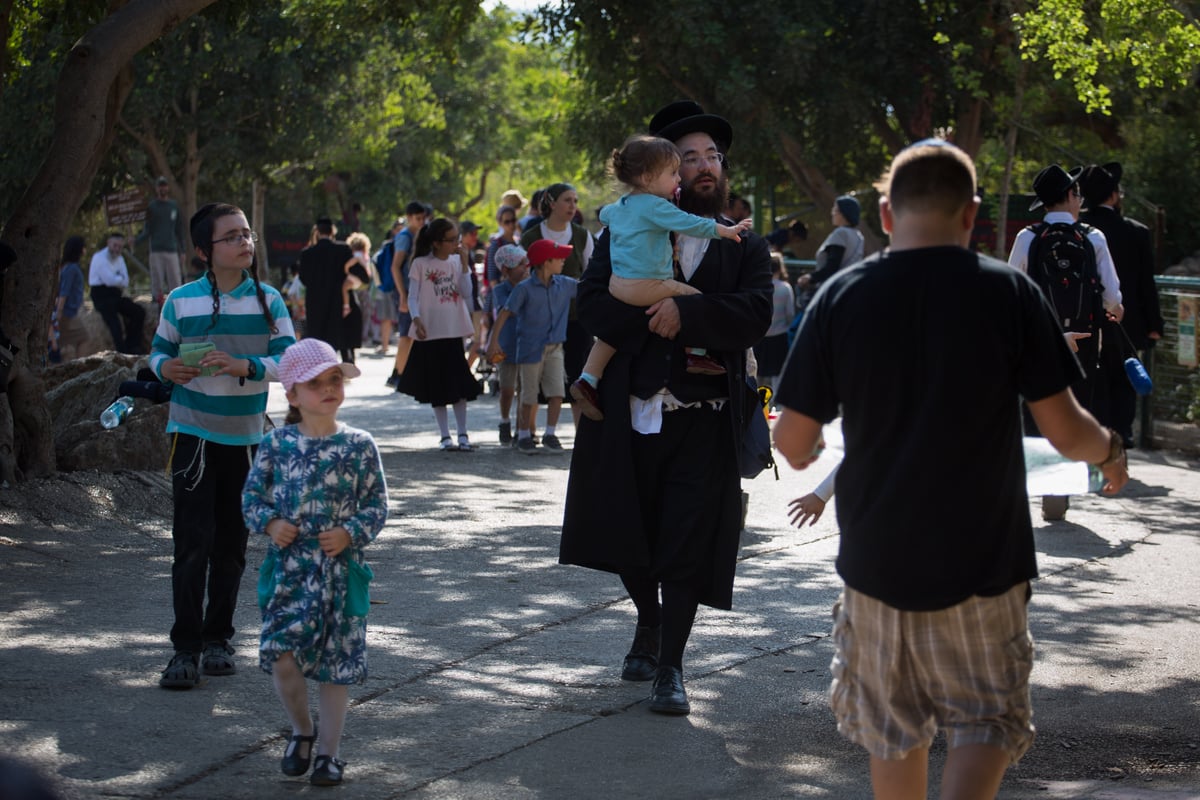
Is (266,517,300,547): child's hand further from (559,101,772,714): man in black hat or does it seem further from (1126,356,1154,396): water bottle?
(1126,356,1154,396): water bottle

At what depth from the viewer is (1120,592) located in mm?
7789

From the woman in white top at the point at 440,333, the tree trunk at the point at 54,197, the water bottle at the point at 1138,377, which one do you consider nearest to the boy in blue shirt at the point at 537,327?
the woman in white top at the point at 440,333

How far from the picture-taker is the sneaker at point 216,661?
5.91 metres

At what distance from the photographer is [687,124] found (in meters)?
6.04

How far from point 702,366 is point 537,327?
21.9 feet

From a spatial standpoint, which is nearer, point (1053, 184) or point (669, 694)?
point (669, 694)

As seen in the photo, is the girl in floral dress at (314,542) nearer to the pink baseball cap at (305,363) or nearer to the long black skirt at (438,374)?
the pink baseball cap at (305,363)

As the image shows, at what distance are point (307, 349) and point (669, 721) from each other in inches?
69.1

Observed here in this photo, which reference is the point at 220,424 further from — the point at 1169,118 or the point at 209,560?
the point at 1169,118

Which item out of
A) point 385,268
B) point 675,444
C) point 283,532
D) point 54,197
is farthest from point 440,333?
point 283,532

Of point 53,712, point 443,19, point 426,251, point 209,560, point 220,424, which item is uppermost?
point 443,19

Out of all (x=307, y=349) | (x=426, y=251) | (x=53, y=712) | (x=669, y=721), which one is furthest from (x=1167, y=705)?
(x=426, y=251)

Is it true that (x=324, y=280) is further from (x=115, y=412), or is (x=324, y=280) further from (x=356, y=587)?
(x=356, y=587)

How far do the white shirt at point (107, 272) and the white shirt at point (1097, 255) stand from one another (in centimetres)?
1472
